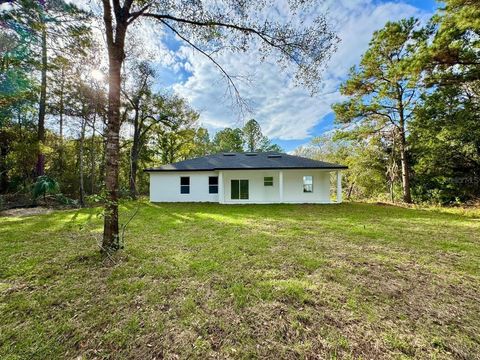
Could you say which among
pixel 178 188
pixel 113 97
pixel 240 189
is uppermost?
pixel 113 97

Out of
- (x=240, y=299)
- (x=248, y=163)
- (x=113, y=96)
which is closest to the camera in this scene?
(x=240, y=299)

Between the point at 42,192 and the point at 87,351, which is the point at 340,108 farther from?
the point at 42,192

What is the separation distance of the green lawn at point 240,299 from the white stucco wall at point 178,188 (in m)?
8.82

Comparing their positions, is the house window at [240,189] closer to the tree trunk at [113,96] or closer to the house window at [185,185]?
the house window at [185,185]

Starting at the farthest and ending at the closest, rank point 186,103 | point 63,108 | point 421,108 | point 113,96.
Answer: point 186,103 < point 63,108 < point 421,108 < point 113,96

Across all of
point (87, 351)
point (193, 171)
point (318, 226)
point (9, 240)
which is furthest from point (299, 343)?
point (193, 171)

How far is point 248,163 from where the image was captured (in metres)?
13.9

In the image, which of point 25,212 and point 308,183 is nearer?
point 25,212

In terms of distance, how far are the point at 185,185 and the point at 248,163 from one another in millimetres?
4563

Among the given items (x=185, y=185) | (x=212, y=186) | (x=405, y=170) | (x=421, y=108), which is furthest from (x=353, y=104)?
(x=185, y=185)

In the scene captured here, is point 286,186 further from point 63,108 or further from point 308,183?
point 63,108

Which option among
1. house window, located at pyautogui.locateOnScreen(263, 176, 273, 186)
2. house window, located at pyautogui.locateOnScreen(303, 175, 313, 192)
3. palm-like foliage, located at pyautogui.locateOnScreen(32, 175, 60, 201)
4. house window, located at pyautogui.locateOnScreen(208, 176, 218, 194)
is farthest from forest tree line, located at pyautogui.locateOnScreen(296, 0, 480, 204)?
palm-like foliage, located at pyautogui.locateOnScreen(32, 175, 60, 201)

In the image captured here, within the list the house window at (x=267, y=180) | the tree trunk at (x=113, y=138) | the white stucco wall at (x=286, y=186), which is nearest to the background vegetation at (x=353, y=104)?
the tree trunk at (x=113, y=138)

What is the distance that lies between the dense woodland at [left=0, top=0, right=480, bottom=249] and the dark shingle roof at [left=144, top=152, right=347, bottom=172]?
3.33 meters
